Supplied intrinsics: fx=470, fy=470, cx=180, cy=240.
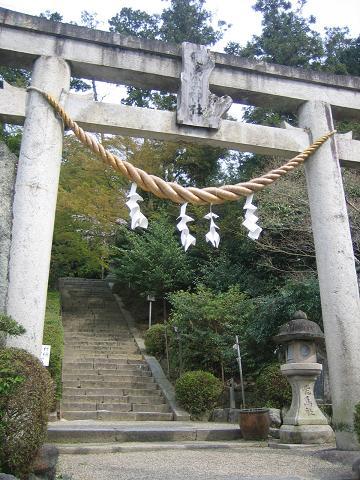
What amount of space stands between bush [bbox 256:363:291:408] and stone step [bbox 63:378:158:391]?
340 centimetres

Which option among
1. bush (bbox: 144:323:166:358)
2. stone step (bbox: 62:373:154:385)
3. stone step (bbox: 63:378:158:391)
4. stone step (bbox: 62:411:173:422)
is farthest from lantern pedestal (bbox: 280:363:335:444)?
bush (bbox: 144:323:166:358)

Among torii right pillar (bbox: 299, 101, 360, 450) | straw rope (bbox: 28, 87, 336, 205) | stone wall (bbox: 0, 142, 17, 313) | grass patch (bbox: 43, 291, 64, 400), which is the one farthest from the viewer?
grass patch (bbox: 43, 291, 64, 400)

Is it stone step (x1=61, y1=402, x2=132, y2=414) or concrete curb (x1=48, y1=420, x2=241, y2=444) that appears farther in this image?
stone step (x1=61, y1=402, x2=132, y2=414)

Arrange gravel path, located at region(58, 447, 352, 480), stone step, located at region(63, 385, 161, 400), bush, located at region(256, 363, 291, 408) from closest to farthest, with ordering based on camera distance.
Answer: gravel path, located at region(58, 447, 352, 480), bush, located at region(256, 363, 291, 408), stone step, located at region(63, 385, 161, 400)

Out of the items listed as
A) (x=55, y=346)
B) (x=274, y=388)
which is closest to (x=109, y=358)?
(x=55, y=346)

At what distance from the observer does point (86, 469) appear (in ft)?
16.9

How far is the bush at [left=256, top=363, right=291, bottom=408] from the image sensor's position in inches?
404

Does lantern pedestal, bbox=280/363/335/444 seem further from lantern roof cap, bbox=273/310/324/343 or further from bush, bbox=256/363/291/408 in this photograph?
bush, bbox=256/363/291/408

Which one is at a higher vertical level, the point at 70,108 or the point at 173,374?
the point at 70,108

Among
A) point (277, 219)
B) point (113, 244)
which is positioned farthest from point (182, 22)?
point (277, 219)

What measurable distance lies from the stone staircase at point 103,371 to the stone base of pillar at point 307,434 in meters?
4.12

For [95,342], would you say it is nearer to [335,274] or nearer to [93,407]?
[93,407]

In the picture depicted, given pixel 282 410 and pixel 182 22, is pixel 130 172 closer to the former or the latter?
pixel 282 410

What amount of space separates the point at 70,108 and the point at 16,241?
6.47 ft
